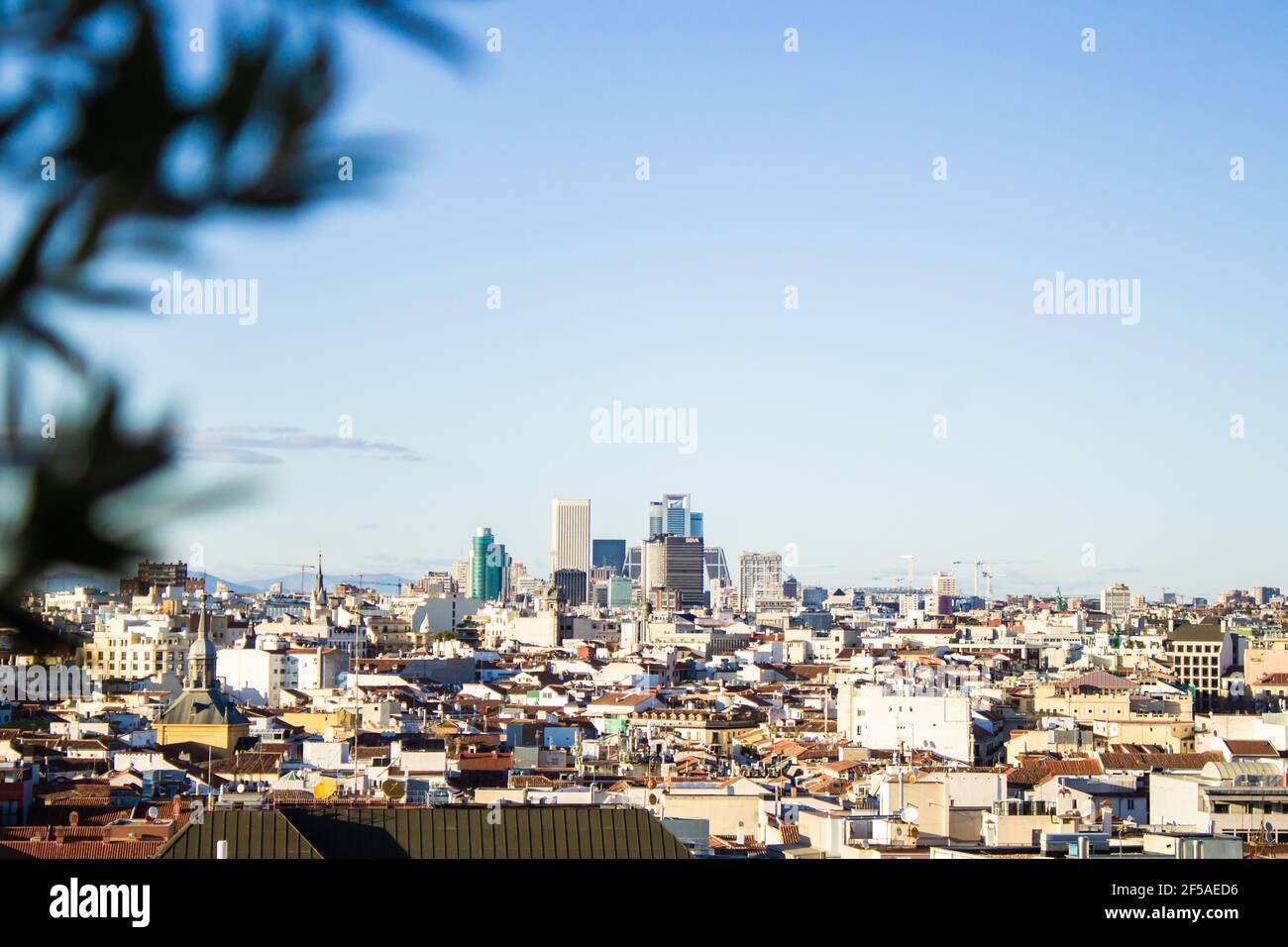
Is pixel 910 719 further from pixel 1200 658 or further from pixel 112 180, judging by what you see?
pixel 112 180

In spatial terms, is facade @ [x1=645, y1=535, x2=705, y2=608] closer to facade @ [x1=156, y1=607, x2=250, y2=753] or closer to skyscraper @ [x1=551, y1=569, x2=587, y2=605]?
skyscraper @ [x1=551, y1=569, x2=587, y2=605]

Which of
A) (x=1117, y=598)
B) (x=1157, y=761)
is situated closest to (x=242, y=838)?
(x=1157, y=761)

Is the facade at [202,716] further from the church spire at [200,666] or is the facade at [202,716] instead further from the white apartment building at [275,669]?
the white apartment building at [275,669]

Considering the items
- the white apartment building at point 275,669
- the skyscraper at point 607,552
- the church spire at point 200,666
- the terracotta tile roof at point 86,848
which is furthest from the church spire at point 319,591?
the skyscraper at point 607,552

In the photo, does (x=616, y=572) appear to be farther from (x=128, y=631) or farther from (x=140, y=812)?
(x=140, y=812)

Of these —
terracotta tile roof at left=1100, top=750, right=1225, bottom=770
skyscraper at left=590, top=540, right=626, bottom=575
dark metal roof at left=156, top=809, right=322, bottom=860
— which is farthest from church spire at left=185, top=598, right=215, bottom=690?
skyscraper at left=590, top=540, right=626, bottom=575
